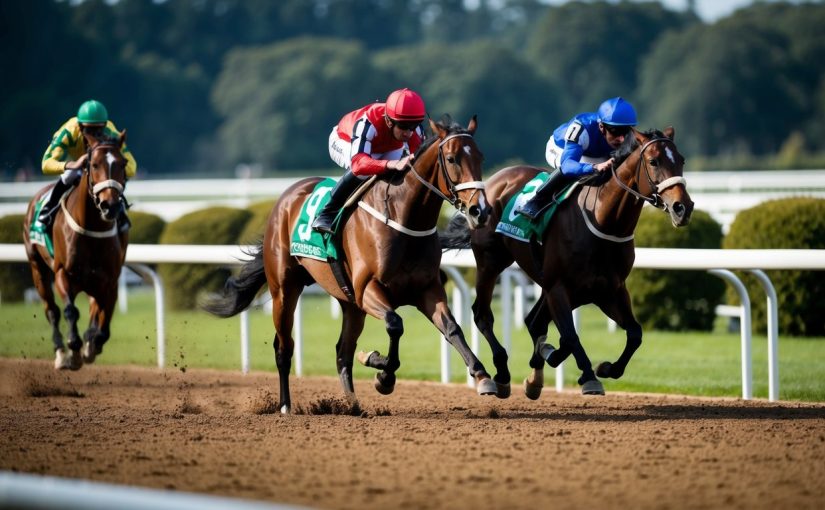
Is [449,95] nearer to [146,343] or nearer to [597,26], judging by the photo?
[597,26]

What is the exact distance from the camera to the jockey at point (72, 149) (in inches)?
325

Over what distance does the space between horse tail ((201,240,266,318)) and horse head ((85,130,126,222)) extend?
820mm

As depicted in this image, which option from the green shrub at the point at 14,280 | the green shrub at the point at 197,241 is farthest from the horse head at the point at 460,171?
the green shrub at the point at 14,280

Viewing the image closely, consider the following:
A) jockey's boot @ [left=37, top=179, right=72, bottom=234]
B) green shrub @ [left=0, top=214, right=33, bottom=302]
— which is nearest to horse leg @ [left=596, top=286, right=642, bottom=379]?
jockey's boot @ [left=37, top=179, right=72, bottom=234]

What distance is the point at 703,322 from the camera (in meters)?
11.0

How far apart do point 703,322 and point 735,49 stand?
50.9m

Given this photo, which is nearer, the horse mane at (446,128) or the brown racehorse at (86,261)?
the horse mane at (446,128)

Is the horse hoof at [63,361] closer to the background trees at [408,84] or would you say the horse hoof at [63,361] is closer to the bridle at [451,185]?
the bridle at [451,185]

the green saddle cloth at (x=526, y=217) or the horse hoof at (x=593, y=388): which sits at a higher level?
the green saddle cloth at (x=526, y=217)

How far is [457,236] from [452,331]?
135 cm

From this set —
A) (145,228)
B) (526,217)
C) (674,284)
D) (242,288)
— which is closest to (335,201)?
(526,217)

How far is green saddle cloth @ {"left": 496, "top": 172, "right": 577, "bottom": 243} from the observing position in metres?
6.63

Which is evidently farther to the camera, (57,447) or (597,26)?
(597,26)

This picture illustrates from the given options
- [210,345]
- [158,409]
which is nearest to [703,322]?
[210,345]
